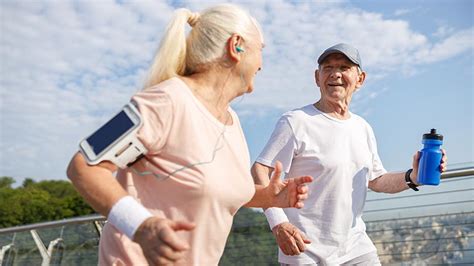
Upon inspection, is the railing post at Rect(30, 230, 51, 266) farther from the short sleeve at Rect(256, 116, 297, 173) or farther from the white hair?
the white hair

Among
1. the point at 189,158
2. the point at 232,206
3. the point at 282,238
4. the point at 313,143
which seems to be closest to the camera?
the point at 189,158

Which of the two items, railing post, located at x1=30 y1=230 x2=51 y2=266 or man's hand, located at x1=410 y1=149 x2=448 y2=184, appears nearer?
man's hand, located at x1=410 y1=149 x2=448 y2=184

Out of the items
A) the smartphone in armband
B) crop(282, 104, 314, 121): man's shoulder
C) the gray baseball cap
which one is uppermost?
the gray baseball cap

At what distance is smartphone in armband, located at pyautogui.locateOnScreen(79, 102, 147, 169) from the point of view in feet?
5.29

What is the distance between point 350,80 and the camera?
3.27 meters

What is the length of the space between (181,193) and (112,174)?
215mm

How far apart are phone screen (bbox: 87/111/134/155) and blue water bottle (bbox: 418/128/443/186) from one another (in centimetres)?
196

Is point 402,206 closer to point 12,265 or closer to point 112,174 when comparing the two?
point 112,174

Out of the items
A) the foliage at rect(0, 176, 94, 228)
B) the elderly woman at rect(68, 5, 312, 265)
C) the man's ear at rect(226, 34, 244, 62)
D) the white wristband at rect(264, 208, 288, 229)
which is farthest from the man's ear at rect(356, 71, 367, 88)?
the foliage at rect(0, 176, 94, 228)

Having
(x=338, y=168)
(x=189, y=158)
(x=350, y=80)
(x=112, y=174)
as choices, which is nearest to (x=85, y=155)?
(x=112, y=174)

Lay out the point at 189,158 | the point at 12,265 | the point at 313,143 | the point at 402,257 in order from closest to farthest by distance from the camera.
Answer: the point at 189,158 < the point at 313,143 < the point at 402,257 < the point at 12,265

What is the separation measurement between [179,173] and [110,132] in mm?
237

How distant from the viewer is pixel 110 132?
164cm

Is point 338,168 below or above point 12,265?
below
